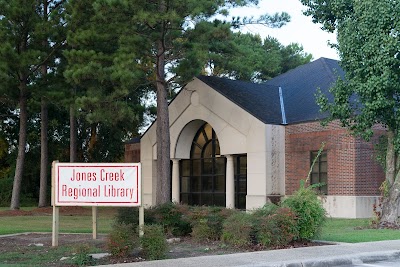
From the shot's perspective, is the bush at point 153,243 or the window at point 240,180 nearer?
the bush at point 153,243

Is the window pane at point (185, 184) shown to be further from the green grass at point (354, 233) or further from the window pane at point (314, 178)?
the green grass at point (354, 233)

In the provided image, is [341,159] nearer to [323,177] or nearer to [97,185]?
[323,177]

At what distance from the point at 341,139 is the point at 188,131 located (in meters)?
9.94

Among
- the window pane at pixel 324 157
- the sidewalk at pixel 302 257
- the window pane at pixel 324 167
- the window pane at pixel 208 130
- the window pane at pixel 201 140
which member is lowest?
the sidewalk at pixel 302 257

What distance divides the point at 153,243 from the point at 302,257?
2.94 meters

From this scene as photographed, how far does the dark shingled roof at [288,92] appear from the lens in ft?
94.8

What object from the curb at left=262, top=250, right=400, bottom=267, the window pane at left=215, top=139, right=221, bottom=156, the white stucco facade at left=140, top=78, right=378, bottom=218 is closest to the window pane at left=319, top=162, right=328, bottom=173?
the white stucco facade at left=140, top=78, right=378, bottom=218

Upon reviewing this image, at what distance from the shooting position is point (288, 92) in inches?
1280

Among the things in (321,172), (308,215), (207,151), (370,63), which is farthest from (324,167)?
(308,215)

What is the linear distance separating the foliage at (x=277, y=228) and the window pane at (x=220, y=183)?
17.9 meters

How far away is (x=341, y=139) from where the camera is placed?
26.0 m

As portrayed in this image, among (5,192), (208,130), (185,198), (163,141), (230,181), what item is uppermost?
(208,130)

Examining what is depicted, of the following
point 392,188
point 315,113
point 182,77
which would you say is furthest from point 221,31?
point 392,188

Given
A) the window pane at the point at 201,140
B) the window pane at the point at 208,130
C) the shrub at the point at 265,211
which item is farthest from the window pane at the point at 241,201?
the shrub at the point at 265,211
